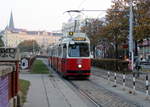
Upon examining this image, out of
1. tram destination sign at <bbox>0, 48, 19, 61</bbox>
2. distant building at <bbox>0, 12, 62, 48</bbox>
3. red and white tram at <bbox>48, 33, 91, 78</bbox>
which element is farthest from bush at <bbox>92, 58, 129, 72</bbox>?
distant building at <bbox>0, 12, 62, 48</bbox>

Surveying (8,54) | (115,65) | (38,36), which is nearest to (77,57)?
(115,65)

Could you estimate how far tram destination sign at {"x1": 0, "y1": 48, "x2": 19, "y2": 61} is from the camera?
1091 centimetres

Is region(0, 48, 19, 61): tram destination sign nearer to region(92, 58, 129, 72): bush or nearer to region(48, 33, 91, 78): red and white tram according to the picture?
region(48, 33, 91, 78): red and white tram

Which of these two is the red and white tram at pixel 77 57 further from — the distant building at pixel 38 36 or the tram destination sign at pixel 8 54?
the distant building at pixel 38 36

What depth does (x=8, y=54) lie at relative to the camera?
→ 434 inches

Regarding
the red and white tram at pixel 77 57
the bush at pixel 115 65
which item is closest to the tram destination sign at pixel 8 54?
the red and white tram at pixel 77 57

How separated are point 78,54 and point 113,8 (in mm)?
24311

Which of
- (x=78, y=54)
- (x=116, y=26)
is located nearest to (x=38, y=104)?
(x=78, y=54)

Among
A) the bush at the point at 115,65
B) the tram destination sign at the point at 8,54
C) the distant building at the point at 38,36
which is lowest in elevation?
the bush at the point at 115,65

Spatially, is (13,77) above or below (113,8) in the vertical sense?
below

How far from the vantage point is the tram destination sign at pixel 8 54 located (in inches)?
429

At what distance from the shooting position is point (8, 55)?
1102 centimetres

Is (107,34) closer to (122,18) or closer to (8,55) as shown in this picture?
(122,18)

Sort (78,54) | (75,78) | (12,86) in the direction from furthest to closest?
(75,78)
(78,54)
(12,86)
